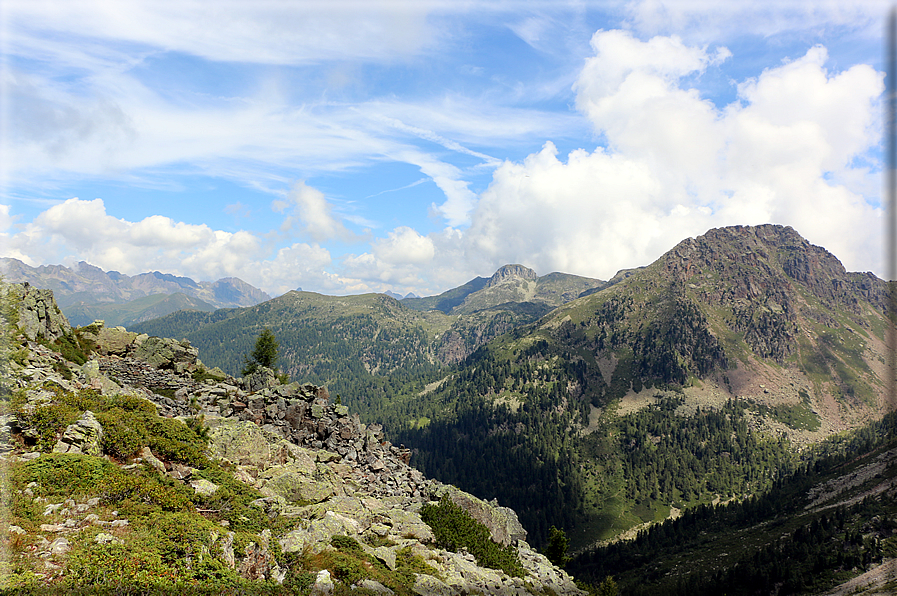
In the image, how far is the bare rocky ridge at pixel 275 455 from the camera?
2282cm

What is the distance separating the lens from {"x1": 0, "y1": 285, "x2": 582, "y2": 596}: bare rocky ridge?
22817 mm

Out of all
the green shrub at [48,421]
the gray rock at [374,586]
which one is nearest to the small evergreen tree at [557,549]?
the gray rock at [374,586]

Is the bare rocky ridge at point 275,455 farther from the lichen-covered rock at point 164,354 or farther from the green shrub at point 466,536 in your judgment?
the green shrub at point 466,536

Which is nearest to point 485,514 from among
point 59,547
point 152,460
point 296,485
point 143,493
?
point 296,485

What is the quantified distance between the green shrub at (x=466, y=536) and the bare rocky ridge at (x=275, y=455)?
1.27 m

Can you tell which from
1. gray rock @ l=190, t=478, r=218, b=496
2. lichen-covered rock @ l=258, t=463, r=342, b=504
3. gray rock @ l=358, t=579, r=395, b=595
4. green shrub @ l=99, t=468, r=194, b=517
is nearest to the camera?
green shrub @ l=99, t=468, r=194, b=517

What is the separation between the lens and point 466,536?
114 ft

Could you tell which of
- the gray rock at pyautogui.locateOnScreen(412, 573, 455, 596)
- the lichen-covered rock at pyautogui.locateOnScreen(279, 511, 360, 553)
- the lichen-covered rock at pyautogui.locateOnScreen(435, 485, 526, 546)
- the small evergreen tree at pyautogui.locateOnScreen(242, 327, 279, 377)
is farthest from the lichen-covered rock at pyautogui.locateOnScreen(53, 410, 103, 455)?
the small evergreen tree at pyautogui.locateOnScreen(242, 327, 279, 377)

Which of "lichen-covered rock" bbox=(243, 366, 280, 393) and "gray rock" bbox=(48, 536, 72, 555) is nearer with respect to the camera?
"gray rock" bbox=(48, 536, 72, 555)

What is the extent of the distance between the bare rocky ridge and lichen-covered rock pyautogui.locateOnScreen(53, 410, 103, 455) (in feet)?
0.28

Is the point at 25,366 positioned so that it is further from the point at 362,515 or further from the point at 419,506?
the point at 419,506

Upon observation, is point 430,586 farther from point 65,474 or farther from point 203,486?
point 65,474

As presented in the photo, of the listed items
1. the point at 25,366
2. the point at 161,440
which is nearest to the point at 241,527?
the point at 161,440

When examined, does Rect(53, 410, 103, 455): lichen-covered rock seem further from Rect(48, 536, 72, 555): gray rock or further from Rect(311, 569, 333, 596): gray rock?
Rect(311, 569, 333, 596): gray rock
